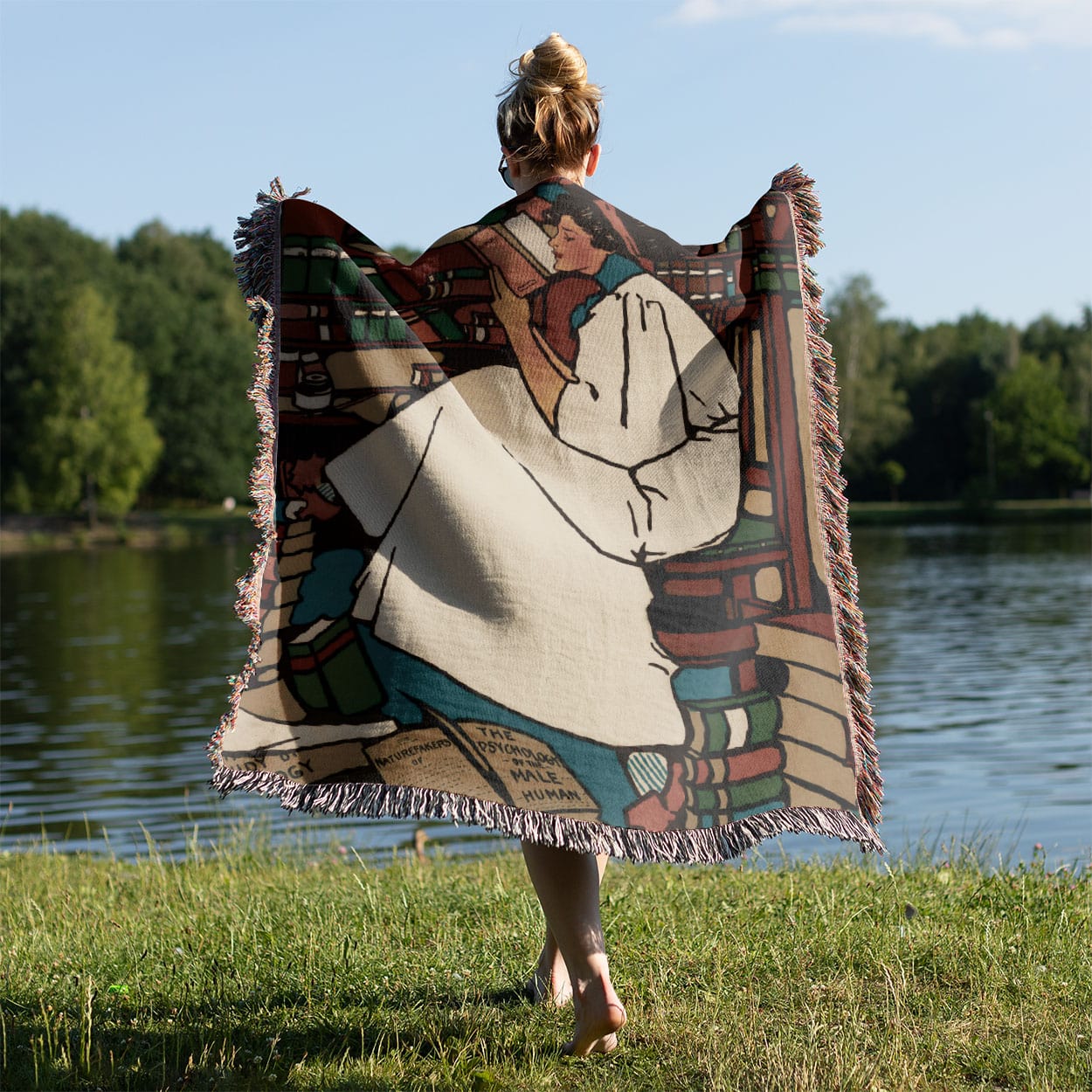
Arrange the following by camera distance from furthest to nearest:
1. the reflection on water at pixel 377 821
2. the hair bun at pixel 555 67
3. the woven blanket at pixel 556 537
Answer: the reflection on water at pixel 377 821
the hair bun at pixel 555 67
the woven blanket at pixel 556 537

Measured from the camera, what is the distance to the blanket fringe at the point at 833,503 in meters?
3.04

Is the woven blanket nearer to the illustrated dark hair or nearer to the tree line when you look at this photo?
the illustrated dark hair

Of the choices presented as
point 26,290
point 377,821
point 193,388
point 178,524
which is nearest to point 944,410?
point 193,388

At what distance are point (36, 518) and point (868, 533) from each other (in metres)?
31.4

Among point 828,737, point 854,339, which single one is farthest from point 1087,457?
point 828,737

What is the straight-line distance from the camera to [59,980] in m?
3.40

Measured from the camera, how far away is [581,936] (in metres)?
2.80

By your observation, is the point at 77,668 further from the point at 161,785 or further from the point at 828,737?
the point at 828,737

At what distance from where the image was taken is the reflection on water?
8984mm

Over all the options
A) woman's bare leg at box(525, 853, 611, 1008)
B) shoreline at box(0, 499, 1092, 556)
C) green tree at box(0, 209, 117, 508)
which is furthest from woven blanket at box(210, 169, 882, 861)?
green tree at box(0, 209, 117, 508)

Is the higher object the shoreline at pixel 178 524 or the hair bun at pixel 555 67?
the hair bun at pixel 555 67

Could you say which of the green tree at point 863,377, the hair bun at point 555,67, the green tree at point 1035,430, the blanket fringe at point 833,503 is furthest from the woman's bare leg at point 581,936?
the green tree at point 1035,430

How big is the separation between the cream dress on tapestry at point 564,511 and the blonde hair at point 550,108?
0.35m

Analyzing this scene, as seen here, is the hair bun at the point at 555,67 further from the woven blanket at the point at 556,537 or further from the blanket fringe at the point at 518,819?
the blanket fringe at the point at 518,819
